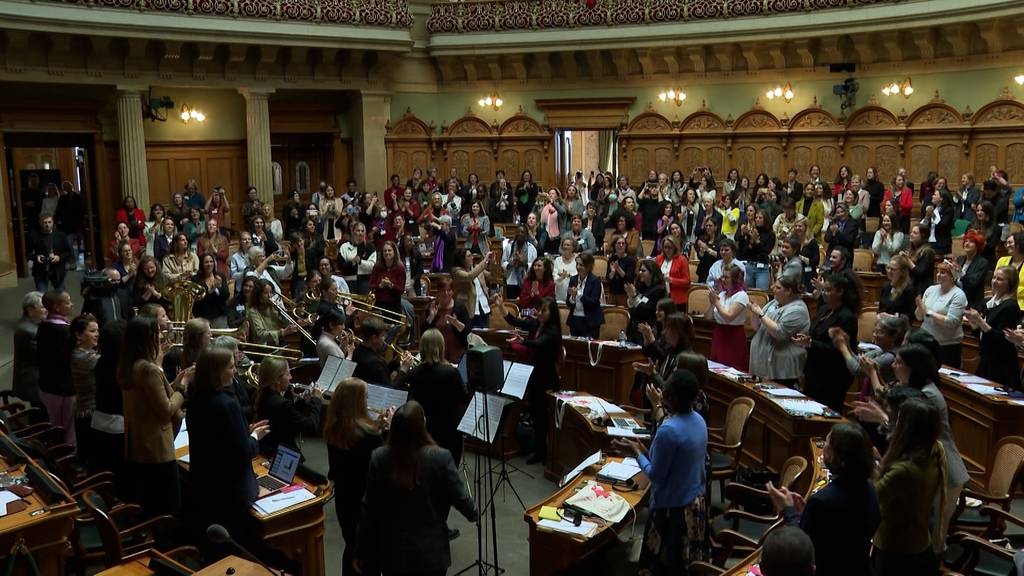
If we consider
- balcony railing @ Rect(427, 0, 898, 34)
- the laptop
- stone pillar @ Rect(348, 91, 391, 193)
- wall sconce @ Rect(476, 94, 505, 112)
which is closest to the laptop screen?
the laptop

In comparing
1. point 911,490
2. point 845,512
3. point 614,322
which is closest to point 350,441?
point 845,512

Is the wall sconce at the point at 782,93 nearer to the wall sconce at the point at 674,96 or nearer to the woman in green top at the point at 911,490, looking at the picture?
the wall sconce at the point at 674,96

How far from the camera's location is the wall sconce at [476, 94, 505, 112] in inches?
813

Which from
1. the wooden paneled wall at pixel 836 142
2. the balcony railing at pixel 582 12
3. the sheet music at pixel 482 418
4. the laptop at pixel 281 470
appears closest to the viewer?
the laptop at pixel 281 470

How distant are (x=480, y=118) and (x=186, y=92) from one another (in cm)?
641

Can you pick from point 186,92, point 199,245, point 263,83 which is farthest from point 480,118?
point 199,245

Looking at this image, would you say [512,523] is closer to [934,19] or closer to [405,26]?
[934,19]

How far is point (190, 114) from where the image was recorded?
1898 centimetres

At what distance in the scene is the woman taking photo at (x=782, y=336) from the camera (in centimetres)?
777

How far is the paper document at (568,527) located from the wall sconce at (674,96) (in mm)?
15206

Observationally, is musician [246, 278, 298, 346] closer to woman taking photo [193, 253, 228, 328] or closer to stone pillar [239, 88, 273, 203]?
woman taking photo [193, 253, 228, 328]

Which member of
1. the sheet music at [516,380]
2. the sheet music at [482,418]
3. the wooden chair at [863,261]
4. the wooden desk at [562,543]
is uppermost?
the wooden chair at [863,261]

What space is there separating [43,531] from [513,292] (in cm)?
782

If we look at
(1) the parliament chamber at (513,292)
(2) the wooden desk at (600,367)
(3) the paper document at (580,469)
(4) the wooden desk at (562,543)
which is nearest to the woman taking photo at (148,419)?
(1) the parliament chamber at (513,292)
